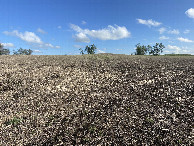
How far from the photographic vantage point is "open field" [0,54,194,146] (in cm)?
725

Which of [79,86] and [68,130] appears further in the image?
[79,86]

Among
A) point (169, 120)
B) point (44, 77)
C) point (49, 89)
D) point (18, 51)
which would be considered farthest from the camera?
point (18, 51)

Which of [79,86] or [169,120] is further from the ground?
[79,86]

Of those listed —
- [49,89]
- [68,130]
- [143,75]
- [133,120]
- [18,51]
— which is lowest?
[68,130]

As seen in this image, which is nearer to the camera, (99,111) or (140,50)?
(99,111)

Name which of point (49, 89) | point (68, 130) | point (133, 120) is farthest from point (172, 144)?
point (49, 89)

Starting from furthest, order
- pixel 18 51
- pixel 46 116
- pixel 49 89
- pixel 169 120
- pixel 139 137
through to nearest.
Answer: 1. pixel 18 51
2. pixel 49 89
3. pixel 46 116
4. pixel 169 120
5. pixel 139 137

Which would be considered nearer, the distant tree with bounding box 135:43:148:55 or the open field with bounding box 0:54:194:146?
the open field with bounding box 0:54:194:146

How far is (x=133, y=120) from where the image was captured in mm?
8016

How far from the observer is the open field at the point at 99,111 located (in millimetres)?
7254

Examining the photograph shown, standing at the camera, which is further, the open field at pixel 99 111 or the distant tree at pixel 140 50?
the distant tree at pixel 140 50

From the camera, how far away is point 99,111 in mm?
9195

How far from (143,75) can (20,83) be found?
512 inches

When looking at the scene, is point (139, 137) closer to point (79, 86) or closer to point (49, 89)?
point (79, 86)
